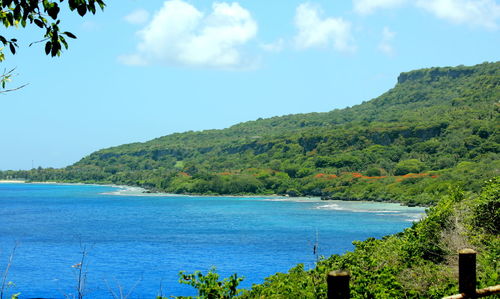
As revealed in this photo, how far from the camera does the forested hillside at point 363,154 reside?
89.4 m

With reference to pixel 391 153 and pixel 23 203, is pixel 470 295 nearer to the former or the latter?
pixel 23 203

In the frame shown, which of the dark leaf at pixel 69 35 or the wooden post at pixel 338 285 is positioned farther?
the dark leaf at pixel 69 35

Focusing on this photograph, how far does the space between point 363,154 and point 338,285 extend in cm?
10699

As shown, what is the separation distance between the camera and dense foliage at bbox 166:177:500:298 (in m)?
10.8

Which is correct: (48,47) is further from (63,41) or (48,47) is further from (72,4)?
(72,4)

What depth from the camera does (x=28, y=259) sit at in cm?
3997

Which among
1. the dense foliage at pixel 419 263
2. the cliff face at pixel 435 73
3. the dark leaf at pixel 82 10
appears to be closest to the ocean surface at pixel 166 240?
the dense foliage at pixel 419 263

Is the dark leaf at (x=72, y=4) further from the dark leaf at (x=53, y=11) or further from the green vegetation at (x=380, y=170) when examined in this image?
the green vegetation at (x=380, y=170)

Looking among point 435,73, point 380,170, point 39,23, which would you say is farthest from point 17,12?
point 435,73

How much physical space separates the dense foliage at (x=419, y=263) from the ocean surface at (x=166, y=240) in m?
5.65

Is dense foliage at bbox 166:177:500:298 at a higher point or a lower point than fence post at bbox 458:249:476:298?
lower

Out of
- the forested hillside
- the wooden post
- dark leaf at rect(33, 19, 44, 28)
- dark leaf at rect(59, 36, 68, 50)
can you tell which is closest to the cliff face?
the forested hillside

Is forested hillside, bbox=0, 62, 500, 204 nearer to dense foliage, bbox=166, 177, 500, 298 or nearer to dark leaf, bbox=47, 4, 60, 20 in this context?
dense foliage, bbox=166, 177, 500, 298

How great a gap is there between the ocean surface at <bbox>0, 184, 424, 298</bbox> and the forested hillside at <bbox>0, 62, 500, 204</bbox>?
1116cm
